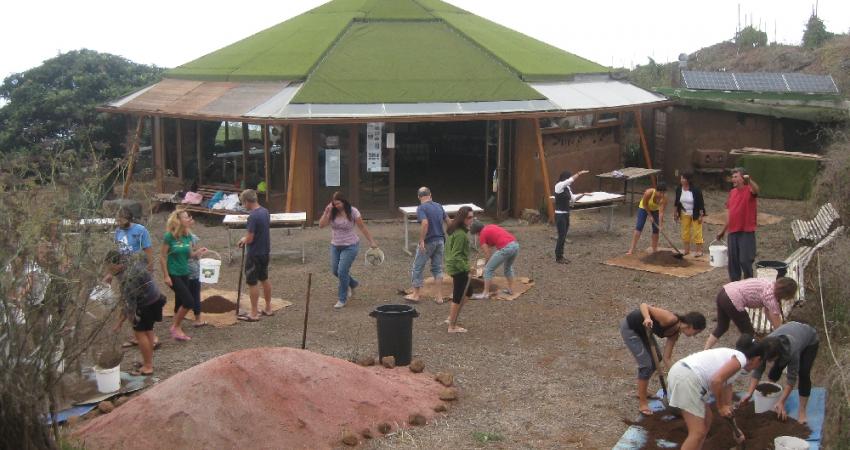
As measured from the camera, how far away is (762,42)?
4359 centimetres

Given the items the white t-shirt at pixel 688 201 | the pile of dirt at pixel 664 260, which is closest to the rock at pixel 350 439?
the pile of dirt at pixel 664 260

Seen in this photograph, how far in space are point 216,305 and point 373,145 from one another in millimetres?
7669

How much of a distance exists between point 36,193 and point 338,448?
3.20 m

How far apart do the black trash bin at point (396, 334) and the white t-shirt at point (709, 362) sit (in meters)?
3.57

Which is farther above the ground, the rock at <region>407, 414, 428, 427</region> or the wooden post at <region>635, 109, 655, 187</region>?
the wooden post at <region>635, 109, 655, 187</region>

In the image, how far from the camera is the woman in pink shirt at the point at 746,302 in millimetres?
9266

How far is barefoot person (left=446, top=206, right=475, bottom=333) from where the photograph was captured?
1166cm

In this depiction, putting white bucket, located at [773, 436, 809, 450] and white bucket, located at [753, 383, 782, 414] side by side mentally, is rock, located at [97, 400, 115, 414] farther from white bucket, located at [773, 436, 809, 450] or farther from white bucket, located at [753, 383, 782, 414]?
white bucket, located at [753, 383, 782, 414]

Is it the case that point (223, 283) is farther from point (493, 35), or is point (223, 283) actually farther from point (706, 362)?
point (493, 35)

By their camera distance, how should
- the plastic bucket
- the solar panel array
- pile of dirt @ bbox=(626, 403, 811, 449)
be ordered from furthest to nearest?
the solar panel array
the plastic bucket
pile of dirt @ bbox=(626, 403, 811, 449)

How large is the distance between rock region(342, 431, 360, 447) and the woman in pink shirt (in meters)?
3.71

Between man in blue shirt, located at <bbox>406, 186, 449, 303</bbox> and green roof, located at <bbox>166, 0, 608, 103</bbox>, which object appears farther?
green roof, located at <bbox>166, 0, 608, 103</bbox>

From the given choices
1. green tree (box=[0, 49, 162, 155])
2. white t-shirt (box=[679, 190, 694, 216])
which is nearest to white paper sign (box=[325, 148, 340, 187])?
white t-shirt (box=[679, 190, 694, 216])

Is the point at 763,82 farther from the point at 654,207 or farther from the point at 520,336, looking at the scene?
the point at 520,336
